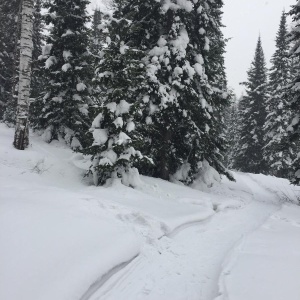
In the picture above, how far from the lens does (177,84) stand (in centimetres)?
1202

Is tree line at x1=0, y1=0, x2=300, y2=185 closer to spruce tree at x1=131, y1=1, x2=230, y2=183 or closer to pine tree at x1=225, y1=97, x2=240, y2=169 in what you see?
spruce tree at x1=131, y1=1, x2=230, y2=183

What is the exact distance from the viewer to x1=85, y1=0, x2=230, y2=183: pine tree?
12.1m

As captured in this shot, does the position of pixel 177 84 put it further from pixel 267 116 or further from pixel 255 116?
pixel 255 116

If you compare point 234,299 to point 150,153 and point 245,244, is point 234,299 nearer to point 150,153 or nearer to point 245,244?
point 245,244

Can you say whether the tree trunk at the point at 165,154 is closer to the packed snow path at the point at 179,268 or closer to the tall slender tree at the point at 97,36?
the tall slender tree at the point at 97,36

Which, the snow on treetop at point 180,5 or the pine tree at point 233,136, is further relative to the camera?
the pine tree at point 233,136

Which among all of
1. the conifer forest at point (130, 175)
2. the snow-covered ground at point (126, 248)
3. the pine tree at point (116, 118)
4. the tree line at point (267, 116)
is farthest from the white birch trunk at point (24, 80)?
the tree line at point (267, 116)

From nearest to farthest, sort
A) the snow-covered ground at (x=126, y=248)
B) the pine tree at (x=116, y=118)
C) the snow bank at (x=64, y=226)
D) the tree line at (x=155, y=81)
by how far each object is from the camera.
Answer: the snow bank at (x=64, y=226)
the snow-covered ground at (x=126, y=248)
the pine tree at (x=116, y=118)
the tree line at (x=155, y=81)

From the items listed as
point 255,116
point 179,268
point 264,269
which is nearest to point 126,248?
point 179,268

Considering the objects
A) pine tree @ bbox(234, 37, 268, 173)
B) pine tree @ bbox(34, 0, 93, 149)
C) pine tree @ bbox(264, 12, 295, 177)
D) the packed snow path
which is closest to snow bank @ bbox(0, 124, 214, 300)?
the packed snow path

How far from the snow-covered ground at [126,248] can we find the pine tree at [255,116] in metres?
27.4

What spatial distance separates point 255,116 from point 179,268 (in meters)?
32.5

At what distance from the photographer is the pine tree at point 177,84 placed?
39.5 feet

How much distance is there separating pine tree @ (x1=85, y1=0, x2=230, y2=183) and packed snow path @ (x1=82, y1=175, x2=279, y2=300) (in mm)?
5389
